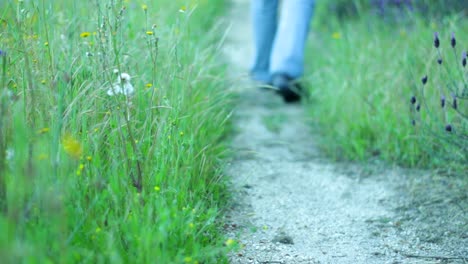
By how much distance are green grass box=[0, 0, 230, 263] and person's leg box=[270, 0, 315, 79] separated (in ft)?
3.98

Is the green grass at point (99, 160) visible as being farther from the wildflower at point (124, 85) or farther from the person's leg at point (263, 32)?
the person's leg at point (263, 32)

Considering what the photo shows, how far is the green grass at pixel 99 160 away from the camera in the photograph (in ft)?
5.85

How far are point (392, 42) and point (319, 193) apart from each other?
1.66m

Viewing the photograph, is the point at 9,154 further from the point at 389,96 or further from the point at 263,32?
the point at 263,32

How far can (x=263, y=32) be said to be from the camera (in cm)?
447

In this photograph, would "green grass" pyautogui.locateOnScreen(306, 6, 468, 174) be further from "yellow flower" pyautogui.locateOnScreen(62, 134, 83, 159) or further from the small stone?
"yellow flower" pyautogui.locateOnScreen(62, 134, 83, 159)

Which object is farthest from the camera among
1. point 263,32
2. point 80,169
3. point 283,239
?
point 263,32

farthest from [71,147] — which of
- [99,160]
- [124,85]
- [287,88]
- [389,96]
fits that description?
[287,88]

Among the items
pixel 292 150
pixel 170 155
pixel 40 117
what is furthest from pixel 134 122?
pixel 292 150

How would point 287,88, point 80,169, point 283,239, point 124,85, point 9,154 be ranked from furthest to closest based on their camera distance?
point 287,88
point 283,239
point 124,85
point 80,169
point 9,154

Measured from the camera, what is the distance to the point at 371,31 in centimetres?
462

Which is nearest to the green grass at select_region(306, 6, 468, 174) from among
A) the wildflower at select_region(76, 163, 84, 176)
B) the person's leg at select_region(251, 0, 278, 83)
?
the person's leg at select_region(251, 0, 278, 83)

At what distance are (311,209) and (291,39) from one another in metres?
1.69

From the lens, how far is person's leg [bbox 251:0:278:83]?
441 cm
